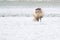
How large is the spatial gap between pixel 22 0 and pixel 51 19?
0.44 meters

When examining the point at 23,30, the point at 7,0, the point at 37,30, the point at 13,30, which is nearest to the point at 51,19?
the point at 37,30

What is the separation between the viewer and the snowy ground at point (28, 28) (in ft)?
4.14

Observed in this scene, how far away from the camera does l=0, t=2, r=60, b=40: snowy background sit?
1.27 meters

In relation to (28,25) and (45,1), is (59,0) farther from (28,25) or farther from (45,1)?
(28,25)

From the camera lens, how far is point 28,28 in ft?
4.41

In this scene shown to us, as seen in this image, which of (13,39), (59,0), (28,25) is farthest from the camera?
(59,0)

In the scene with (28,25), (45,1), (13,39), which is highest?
(45,1)

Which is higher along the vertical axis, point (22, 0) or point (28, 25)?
point (22, 0)

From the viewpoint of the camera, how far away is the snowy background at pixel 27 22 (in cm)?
127

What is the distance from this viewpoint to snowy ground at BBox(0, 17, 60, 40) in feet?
4.14

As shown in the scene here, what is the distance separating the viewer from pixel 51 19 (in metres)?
1.42

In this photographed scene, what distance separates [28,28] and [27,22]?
86 mm

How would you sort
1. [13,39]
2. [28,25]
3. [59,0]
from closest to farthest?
[13,39] < [28,25] < [59,0]

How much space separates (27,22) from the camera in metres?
1.39
